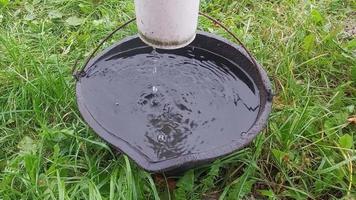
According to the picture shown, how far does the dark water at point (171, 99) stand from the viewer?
196cm

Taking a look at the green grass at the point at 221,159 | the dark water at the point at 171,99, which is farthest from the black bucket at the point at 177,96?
the green grass at the point at 221,159

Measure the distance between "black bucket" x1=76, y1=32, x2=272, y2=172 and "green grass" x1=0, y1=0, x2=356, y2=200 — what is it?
106mm

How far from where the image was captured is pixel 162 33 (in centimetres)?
169

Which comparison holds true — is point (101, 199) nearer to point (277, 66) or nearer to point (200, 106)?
point (200, 106)

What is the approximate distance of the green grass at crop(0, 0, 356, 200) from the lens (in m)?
1.85

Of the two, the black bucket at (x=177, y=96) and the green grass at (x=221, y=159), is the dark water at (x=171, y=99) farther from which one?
the green grass at (x=221, y=159)

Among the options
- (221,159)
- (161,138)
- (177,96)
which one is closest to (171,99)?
(177,96)

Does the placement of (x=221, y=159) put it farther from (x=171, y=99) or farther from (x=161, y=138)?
(x=171, y=99)

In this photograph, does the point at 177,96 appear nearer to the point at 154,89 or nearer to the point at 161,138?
the point at 154,89

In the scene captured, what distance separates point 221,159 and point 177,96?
1.39 feet

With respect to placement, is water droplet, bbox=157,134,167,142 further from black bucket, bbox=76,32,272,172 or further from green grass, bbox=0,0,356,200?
green grass, bbox=0,0,356,200

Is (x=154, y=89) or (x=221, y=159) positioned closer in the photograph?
(x=221, y=159)

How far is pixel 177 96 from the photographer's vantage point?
2.20m

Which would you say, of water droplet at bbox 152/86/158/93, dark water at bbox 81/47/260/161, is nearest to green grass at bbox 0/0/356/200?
dark water at bbox 81/47/260/161
